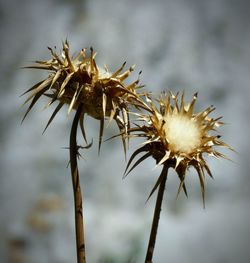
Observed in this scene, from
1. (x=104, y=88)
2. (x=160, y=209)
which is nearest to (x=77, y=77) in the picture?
(x=104, y=88)

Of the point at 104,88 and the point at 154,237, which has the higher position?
the point at 104,88

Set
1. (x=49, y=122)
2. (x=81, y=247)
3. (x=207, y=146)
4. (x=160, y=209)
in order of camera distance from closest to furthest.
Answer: (x=81, y=247) → (x=160, y=209) → (x=49, y=122) → (x=207, y=146)

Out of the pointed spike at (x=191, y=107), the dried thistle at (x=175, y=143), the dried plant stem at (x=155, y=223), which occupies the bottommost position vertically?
the dried plant stem at (x=155, y=223)

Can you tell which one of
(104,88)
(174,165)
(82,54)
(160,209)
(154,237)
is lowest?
(154,237)

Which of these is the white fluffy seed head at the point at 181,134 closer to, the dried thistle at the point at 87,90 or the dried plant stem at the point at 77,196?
the dried thistle at the point at 87,90

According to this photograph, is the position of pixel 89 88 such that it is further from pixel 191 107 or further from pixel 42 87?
pixel 191 107

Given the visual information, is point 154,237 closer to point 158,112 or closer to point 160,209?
point 160,209

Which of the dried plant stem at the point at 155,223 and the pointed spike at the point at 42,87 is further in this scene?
the pointed spike at the point at 42,87

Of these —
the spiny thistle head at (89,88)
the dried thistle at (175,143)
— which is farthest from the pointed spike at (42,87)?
the dried thistle at (175,143)
